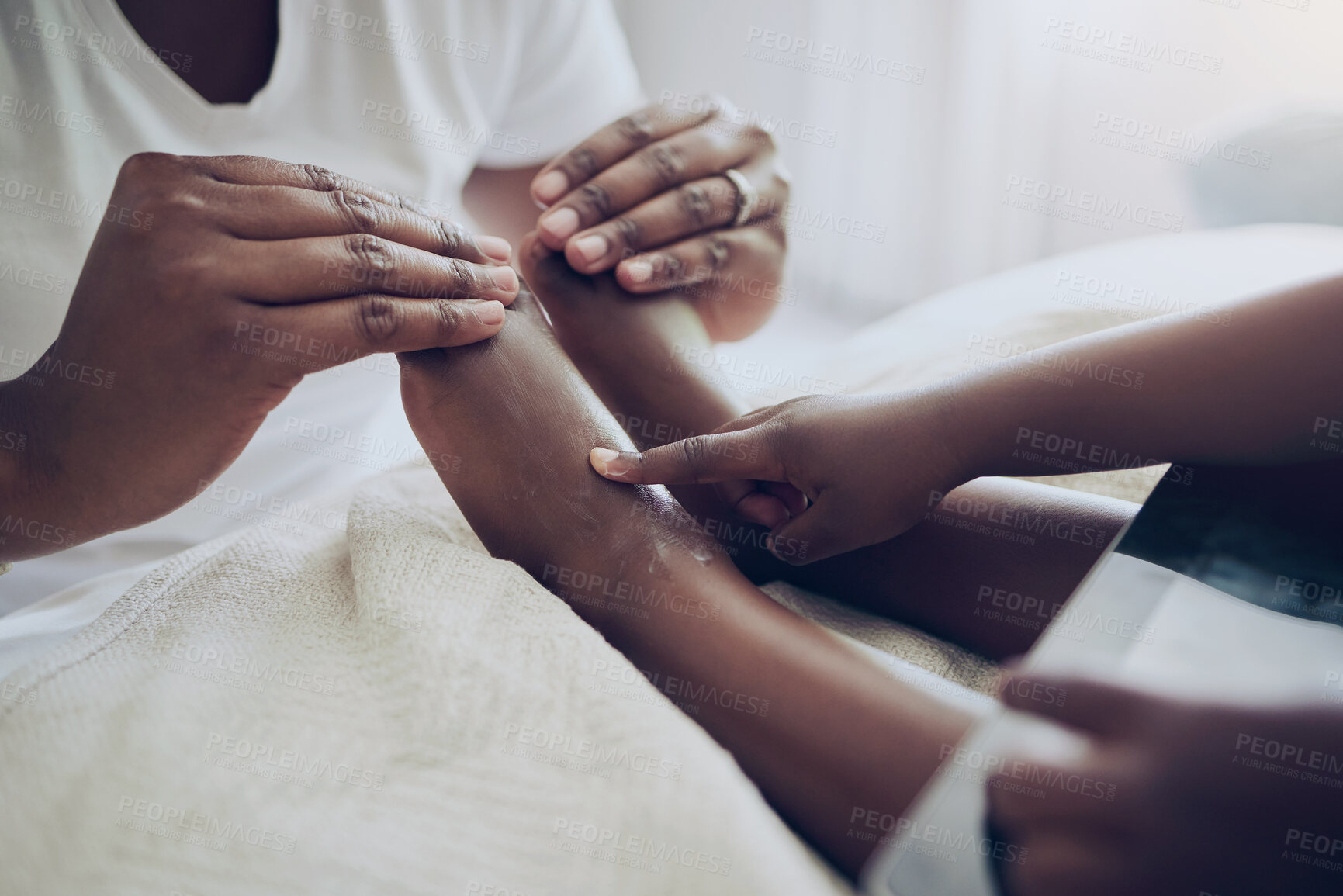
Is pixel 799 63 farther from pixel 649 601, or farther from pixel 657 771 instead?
Result: pixel 657 771

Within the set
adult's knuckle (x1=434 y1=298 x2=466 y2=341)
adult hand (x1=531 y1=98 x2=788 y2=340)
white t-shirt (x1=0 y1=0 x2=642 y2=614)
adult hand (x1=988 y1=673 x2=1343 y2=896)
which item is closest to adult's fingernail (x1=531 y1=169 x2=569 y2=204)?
adult hand (x1=531 y1=98 x2=788 y2=340)

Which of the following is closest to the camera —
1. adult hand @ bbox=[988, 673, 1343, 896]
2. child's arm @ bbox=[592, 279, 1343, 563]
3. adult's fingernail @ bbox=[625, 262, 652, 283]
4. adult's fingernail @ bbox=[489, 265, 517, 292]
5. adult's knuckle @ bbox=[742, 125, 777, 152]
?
Answer: adult hand @ bbox=[988, 673, 1343, 896]

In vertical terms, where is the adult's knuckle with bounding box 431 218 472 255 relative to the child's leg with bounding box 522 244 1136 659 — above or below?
above

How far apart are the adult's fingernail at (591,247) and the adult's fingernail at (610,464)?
0.68 feet

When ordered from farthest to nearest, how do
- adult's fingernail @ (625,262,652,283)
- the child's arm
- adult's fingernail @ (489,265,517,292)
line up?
adult's fingernail @ (625,262,652,283)
adult's fingernail @ (489,265,517,292)
the child's arm

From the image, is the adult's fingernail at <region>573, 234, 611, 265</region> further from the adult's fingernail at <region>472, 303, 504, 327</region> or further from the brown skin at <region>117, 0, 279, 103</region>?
the brown skin at <region>117, 0, 279, 103</region>

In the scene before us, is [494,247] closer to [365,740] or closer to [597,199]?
[597,199]

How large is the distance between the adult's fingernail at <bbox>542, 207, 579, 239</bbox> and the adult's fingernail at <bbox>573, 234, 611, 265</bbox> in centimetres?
1

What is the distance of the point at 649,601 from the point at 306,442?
515 millimetres

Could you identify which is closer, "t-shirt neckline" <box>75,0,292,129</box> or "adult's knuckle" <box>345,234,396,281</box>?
"adult's knuckle" <box>345,234,396,281</box>

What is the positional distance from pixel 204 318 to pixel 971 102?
153 cm

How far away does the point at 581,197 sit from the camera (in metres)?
0.72

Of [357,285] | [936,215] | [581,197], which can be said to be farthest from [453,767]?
[936,215]

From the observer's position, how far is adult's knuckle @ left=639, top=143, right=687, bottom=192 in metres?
0.75
